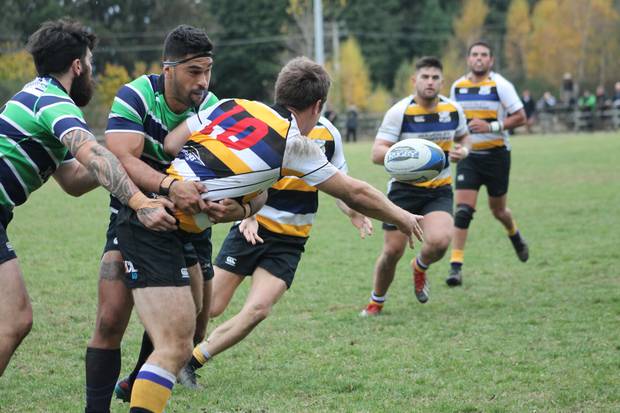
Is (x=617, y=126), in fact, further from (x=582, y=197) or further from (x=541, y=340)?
(x=541, y=340)

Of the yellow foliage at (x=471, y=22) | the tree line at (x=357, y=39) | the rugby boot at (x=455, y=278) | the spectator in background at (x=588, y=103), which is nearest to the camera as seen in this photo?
the rugby boot at (x=455, y=278)

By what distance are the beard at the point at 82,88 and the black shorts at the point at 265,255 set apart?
160 cm

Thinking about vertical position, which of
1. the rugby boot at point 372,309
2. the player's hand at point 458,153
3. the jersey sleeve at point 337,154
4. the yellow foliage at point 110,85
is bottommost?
the yellow foliage at point 110,85

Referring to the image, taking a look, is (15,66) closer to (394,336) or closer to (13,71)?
(13,71)

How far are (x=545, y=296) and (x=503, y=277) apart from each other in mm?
1169

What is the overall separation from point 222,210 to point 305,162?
1.53 feet

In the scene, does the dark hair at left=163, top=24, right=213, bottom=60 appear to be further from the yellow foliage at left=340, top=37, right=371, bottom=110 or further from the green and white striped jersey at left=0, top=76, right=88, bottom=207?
the yellow foliage at left=340, top=37, right=371, bottom=110

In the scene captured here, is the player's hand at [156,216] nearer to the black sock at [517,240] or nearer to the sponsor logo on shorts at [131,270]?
the sponsor logo on shorts at [131,270]

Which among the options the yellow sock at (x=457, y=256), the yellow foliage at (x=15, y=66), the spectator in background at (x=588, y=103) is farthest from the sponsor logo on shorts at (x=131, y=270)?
the spectator in background at (x=588, y=103)

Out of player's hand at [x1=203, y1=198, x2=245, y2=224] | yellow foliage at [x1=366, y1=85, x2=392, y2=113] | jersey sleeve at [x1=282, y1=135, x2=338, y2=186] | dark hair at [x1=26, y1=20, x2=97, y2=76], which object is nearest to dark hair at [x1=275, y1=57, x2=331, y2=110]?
jersey sleeve at [x1=282, y1=135, x2=338, y2=186]

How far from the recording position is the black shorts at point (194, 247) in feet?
15.7

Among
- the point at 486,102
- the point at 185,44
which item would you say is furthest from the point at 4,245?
the point at 486,102

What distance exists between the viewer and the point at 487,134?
10.3 m

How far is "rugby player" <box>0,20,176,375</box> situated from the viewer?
4.56 metres
